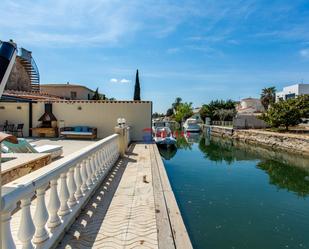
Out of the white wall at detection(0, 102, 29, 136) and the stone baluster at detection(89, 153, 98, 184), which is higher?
the white wall at detection(0, 102, 29, 136)

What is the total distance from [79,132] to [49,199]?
13505 mm

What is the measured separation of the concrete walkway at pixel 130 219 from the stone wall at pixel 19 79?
73.9 feet

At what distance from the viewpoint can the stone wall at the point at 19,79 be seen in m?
24.8

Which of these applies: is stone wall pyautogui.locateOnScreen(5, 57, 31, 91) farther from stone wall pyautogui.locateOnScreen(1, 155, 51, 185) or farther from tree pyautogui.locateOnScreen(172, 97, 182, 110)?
tree pyautogui.locateOnScreen(172, 97, 182, 110)

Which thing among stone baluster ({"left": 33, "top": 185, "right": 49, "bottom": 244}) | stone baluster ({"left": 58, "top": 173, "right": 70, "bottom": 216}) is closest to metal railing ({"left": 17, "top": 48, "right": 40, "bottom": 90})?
stone baluster ({"left": 58, "top": 173, "right": 70, "bottom": 216})

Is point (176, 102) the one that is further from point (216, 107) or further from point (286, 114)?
point (286, 114)

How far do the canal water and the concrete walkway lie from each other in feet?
3.97

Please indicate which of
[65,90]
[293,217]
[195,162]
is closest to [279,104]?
[195,162]

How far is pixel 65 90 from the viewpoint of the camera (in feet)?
118

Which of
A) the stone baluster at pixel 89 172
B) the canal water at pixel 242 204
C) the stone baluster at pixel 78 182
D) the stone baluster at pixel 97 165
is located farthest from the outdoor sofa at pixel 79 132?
the stone baluster at pixel 78 182

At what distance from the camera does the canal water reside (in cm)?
561

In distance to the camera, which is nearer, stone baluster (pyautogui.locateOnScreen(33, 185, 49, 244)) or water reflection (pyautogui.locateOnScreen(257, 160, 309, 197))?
stone baluster (pyautogui.locateOnScreen(33, 185, 49, 244))

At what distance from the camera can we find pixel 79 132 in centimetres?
1655

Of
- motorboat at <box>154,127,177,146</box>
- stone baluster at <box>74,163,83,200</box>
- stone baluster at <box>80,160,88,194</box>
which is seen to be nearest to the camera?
stone baluster at <box>74,163,83,200</box>
